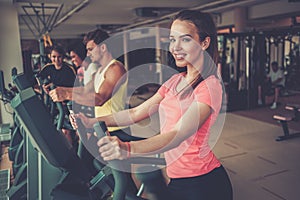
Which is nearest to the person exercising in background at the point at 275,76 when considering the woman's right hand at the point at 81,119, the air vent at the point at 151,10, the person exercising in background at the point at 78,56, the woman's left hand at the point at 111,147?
the air vent at the point at 151,10

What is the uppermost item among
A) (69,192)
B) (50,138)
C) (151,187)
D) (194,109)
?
(194,109)

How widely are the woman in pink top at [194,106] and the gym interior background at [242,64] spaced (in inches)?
65.6

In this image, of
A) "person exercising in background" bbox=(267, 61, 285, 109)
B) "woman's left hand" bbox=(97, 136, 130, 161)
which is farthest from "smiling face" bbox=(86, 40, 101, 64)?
"person exercising in background" bbox=(267, 61, 285, 109)

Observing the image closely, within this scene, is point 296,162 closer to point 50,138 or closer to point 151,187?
point 151,187

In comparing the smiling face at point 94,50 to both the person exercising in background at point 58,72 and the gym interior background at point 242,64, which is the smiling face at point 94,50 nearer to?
the person exercising in background at point 58,72

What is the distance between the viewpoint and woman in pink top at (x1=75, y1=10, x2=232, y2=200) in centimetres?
100

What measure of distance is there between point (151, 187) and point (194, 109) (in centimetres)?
43

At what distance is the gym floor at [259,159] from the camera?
271 centimetres

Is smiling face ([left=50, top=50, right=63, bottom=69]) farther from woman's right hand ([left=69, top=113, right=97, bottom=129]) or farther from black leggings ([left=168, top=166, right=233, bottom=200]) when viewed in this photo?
black leggings ([left=168, top=166, right=233, bottom=200])

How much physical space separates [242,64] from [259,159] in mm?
3765

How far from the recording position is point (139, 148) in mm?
828

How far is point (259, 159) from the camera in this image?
11.5 feet

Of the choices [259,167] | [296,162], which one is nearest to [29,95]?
[259,167]

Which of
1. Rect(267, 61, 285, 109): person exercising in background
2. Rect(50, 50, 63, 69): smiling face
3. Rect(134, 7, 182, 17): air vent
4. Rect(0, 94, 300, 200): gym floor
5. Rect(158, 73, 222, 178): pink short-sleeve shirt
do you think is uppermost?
Rect(134, 7, 182, 17): air vent
